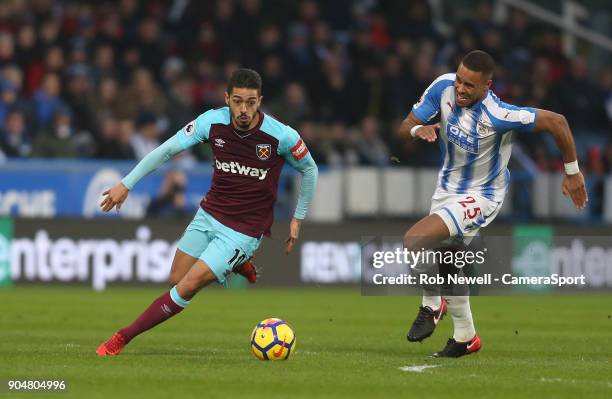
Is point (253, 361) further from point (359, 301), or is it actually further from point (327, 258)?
point (327, 258)

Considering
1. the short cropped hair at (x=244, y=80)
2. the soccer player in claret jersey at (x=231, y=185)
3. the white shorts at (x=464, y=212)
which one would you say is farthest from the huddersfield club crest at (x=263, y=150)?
the white shorts at (x=464, y=212)

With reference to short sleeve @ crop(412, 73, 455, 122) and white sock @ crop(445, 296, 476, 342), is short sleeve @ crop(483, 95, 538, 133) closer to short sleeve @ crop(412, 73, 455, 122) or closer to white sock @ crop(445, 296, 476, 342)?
short sleeve @ crop(412, 73, 455, 122)

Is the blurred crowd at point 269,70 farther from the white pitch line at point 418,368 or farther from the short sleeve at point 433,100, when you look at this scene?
the white pitch line at point 418,368

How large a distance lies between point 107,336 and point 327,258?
797 centimetres

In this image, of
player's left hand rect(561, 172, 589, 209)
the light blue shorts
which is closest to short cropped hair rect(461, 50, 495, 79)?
player's left hand rect(561, 172, 589, 209)

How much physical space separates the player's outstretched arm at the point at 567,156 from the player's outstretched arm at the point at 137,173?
9.31 ft

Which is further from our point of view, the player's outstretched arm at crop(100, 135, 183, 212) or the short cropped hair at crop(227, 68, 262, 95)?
the short cropped hair at crop(227, 68, 262, 95)

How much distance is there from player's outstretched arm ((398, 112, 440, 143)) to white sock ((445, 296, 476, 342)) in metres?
1.36

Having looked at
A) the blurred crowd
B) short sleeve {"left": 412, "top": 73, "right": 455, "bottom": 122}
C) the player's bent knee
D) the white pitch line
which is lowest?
the white pitch line

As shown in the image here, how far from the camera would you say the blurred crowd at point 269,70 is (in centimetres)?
1953

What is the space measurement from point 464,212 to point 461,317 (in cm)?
85

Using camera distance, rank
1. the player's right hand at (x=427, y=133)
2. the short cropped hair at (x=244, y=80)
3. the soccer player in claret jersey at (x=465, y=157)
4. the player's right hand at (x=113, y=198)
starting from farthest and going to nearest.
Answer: the soccer player in claret jersey at (x=465, y=157), the short cropped hair at (x=244, y=80), the player's right hand at (x=427, y=133), the player's right hand at (x=113, y=198)

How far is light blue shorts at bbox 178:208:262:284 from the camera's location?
9.91 metres

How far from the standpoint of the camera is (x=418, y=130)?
32.7ft
